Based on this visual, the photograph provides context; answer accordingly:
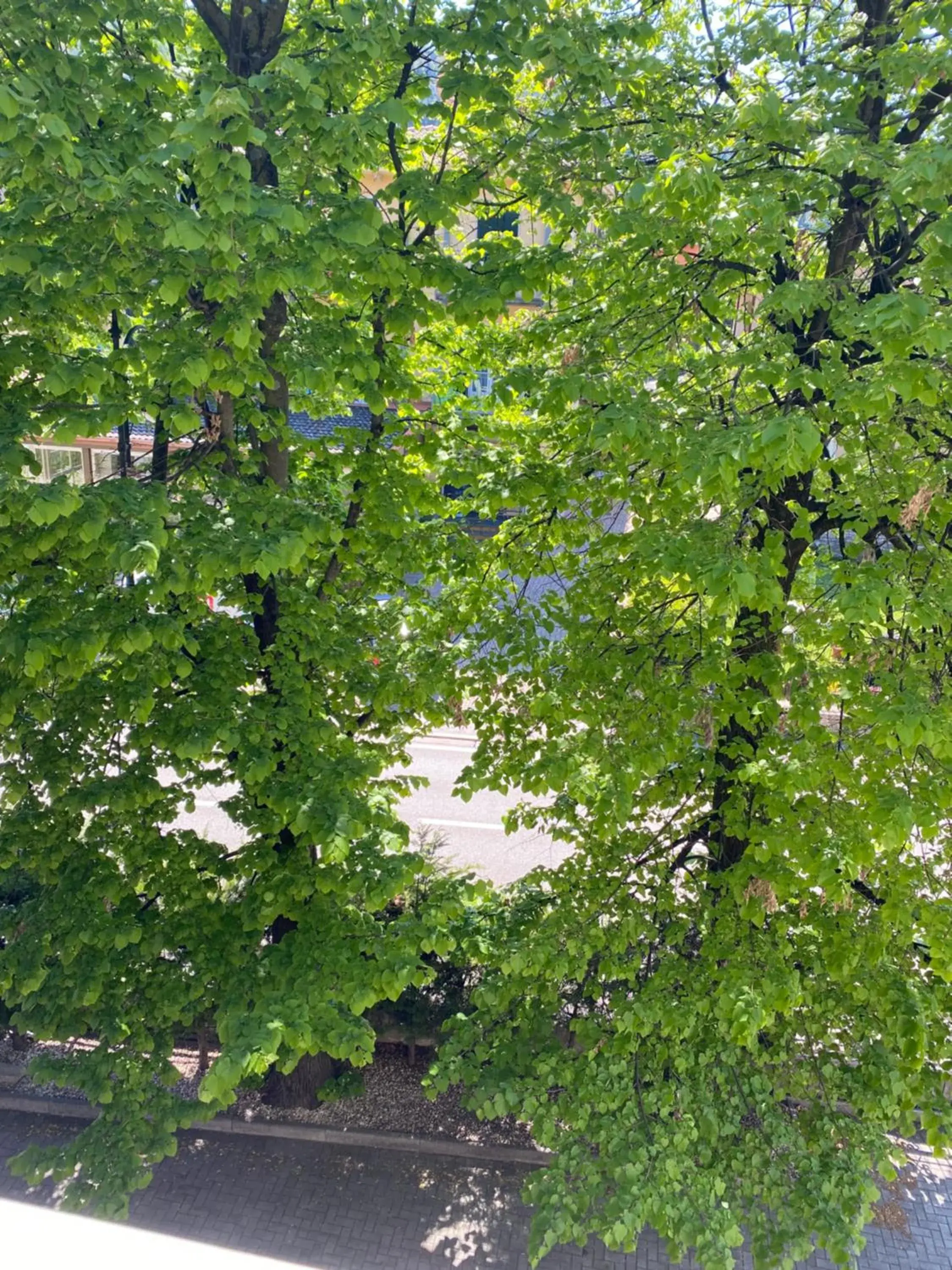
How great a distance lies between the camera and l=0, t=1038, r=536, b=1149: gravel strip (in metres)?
7.20

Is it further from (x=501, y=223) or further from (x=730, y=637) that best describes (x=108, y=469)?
(x=730, y=637)

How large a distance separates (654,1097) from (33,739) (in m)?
4.62

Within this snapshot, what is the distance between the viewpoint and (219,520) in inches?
180

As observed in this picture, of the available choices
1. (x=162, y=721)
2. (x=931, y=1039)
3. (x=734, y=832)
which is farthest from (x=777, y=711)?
(x=162, y=721)

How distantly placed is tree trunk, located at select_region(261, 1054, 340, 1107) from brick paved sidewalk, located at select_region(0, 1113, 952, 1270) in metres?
0.36

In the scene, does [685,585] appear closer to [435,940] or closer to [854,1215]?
[435,940]

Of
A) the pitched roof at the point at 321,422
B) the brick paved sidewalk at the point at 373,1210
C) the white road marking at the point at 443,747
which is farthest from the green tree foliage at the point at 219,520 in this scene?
the white road marking at the point at 443,747

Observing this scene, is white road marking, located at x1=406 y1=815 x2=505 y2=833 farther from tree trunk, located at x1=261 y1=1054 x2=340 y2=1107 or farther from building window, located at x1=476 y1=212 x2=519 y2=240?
building window, located at x1=476 y1=212 x2=519 y2=240

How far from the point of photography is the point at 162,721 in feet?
15.5

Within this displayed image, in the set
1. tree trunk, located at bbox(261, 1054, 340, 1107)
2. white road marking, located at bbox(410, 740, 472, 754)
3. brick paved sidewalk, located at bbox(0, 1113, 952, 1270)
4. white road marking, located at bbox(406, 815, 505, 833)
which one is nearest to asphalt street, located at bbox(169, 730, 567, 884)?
white road marking, located at bbox(406, 815, 505, 833)

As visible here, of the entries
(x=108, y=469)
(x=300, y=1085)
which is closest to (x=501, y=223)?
(x=108, y=469)

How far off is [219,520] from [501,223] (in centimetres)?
403

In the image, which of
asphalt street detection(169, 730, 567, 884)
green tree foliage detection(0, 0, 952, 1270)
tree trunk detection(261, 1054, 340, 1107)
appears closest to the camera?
green tree foliage detection(0, 0, 952, 1270)

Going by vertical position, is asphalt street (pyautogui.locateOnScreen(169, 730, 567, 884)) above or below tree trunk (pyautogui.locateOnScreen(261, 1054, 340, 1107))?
above
